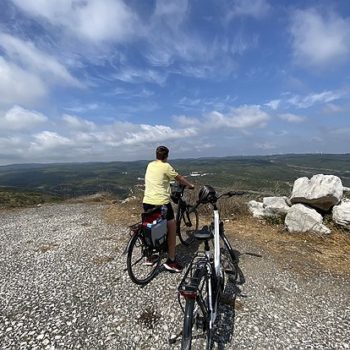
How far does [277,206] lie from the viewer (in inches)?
442

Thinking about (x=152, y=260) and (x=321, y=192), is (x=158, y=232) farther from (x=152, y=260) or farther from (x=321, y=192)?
(x=321, y=192)

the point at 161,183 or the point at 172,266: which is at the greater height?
the point at 161,183

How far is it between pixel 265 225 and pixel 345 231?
8.58 feet

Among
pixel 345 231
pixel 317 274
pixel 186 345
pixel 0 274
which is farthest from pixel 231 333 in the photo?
pixel 345 231

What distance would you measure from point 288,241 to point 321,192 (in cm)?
215

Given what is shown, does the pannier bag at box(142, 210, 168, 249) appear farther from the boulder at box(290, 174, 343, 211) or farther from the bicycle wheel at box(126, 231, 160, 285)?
the boulder at box(290, 174, 343, 211)

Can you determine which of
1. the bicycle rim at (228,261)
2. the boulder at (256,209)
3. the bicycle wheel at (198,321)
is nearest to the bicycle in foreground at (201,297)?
the bicycle wheel at (198,321)

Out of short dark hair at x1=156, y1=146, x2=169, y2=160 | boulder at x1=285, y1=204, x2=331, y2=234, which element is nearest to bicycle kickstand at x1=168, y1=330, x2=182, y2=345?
short dark hair at x1=156, y1=146, x2=169, y2=160

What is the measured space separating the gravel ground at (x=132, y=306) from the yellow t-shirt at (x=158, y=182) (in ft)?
5.78

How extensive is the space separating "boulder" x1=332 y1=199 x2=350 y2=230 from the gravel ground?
3160 mm

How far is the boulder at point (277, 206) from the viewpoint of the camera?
11.1 metres

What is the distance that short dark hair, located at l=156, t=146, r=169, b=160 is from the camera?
6.54 m

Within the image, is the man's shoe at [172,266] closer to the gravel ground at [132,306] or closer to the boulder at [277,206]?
the gravel ground at [132,306]

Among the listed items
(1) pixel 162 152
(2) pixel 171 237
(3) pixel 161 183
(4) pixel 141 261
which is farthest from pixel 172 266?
(1) pixel 162 152
